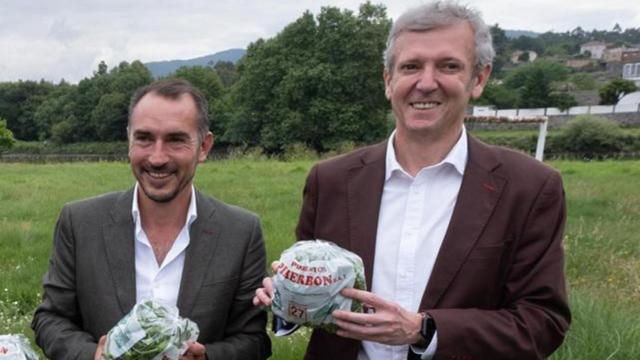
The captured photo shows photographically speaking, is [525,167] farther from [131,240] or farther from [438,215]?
[131,240]

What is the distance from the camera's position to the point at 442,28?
294 centimetres

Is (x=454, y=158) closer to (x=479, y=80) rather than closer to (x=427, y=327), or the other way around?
(x=479, y=80)

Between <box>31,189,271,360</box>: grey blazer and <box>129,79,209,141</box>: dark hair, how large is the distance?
43cm

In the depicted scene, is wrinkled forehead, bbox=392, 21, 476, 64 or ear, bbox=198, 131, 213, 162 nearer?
wrinkled forehead, bbox=392, 21, 476, 64

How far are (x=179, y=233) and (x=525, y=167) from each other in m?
1.74

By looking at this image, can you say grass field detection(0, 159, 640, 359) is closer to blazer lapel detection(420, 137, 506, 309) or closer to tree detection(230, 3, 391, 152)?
blazer lapel detection(420, 137, 506, 309)

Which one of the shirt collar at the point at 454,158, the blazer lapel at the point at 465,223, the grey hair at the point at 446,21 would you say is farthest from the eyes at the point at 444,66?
the blazer lapel at the point at 465,223

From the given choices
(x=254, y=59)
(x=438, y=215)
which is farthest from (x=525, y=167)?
(x=254, y=59)

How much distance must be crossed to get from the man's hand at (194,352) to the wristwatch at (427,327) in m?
1.03

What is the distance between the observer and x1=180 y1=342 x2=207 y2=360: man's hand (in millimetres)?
3068

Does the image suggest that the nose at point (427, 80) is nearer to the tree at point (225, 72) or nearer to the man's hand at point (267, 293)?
the man's hand at point (267, 293)

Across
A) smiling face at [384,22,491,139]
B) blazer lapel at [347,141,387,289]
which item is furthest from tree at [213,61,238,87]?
smiling face at [384,22,491,139]

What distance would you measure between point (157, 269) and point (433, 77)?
5.48 ft

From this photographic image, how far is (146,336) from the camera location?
2.77 meters
